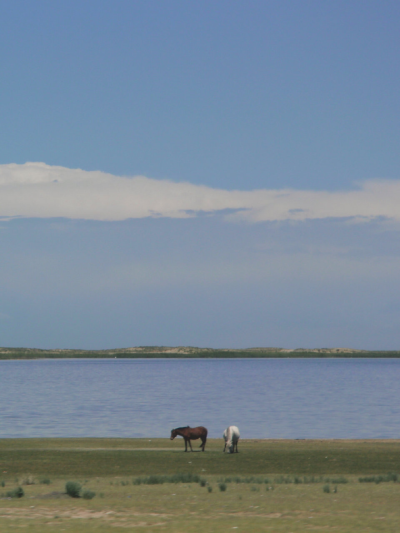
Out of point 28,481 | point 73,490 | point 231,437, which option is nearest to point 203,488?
point 73,490

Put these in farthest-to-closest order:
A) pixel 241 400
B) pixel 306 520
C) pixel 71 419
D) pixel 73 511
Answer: pixel 241 400 < pixel 71 419 < pixel 73 511 < pixel 306 520

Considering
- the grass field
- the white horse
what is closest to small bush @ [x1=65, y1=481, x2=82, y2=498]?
the grass field

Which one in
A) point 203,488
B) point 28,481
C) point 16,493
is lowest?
point 28,481

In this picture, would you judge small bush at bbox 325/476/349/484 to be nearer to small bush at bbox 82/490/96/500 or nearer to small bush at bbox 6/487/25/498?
small bush at bbox 82/490/96/500

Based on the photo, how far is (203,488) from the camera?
22.9 meters

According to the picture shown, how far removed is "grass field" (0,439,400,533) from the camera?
16.1m

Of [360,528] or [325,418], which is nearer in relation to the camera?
[360,528]

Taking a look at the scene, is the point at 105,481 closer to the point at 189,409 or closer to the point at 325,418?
the point at 325,418

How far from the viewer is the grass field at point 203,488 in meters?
16.1

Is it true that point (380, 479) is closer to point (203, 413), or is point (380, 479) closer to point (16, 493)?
point (16, 493)

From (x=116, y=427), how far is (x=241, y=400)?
112 feet

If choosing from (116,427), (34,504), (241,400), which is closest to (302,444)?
(116,427)

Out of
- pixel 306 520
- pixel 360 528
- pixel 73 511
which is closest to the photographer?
pixel 360 528

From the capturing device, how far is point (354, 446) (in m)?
40.0
